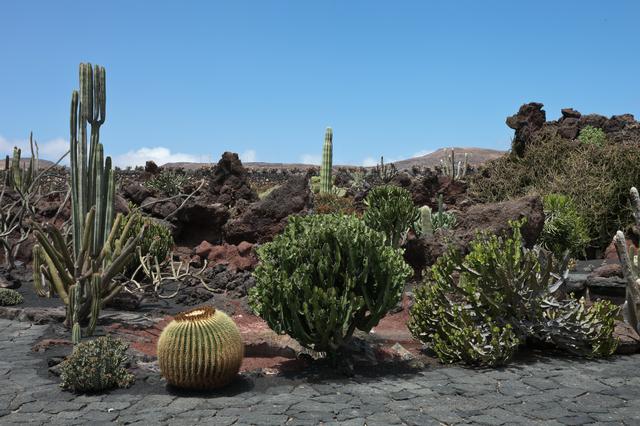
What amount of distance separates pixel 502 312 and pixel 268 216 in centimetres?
905

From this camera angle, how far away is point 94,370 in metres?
6.19

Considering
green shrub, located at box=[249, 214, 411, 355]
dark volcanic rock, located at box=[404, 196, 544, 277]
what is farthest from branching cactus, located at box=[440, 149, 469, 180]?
green shrub, located at box=[249, 214, 411, 355]

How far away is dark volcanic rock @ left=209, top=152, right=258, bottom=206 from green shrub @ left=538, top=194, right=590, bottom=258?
30.1 feet

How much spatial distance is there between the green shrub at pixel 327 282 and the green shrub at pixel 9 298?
16.5 ft

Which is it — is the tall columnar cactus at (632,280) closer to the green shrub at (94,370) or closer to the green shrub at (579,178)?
the green shrub at (94,370)

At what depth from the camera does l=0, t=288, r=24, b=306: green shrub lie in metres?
10.0

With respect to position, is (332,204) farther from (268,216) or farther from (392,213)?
(392,213)

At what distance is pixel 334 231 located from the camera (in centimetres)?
664

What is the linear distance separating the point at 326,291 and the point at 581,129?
20631 millimetres

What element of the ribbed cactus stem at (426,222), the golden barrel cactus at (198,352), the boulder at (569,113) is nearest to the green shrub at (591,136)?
the boulder at (569,113)

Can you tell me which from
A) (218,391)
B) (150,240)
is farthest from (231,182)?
(218,391)

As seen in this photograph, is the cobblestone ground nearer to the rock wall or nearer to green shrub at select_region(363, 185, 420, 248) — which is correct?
green shrub at select_region(363, 185, 420, 248)

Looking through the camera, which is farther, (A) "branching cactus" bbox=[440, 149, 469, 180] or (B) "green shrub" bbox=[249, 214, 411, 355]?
(A) "branching cactus" bbox=[440, 149, 469, 180]

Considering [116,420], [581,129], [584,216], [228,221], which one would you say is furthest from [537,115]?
[116,420]
